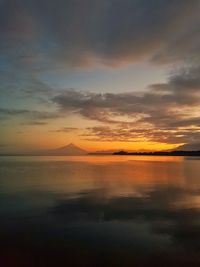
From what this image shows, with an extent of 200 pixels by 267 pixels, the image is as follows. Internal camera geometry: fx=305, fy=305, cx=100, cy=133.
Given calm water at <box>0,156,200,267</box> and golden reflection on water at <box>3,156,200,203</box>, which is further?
golden reflection on water at <box>3,156,200,203</box>

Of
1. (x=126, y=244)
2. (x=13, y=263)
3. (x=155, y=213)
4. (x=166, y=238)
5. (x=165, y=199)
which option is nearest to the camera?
(x=13, y=263)

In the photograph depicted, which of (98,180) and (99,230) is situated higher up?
(98,180)

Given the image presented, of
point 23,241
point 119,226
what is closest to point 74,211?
point 119,226

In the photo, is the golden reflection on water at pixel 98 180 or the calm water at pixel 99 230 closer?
the calm water at pixel 99 230

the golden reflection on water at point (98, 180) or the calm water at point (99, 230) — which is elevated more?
the golden reflection on water at point (98, 180)

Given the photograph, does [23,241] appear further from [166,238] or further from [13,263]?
[166,238]

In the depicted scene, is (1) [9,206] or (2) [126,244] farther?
(1) [9,206]

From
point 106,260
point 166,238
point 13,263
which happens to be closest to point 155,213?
point 166,238

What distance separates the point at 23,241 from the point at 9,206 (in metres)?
7.87

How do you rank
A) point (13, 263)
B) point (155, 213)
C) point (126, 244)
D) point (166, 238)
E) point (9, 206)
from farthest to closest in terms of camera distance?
point (9, 206)
point (155, 213)
point (166, 238)
point (126, 244)
point (13, 263)

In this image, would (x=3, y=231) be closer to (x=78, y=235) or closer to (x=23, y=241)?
(x=23, y=241)

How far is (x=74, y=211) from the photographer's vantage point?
64.7 feet

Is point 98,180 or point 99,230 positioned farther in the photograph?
point 98,180

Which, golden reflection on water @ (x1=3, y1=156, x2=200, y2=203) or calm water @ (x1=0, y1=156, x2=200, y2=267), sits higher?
golden reflection on water @ (x1=3, y1=156, x2=200, y2=203)
